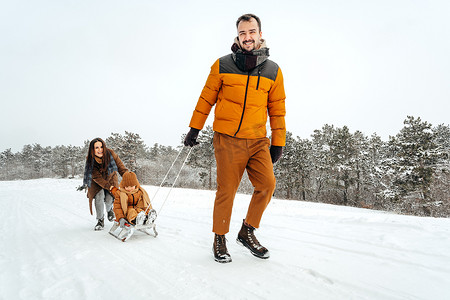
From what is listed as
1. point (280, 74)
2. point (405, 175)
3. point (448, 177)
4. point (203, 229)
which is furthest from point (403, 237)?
point (448, 177)

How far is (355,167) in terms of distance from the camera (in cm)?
3022

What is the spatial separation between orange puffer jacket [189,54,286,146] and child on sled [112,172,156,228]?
1716 mm

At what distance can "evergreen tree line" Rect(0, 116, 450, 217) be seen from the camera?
21062 mm

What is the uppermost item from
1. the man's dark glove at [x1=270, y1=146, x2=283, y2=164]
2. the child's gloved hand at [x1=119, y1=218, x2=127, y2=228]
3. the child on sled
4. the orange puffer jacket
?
the orange puffer jacket

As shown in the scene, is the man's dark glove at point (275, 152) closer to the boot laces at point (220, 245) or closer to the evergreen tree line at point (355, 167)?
the boot laces at point (220, 245)

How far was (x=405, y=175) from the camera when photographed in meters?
21.2

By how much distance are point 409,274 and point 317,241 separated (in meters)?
1.04

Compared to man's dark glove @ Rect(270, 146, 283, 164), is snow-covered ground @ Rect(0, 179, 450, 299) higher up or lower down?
lower down

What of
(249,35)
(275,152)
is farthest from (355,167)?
(249,35)

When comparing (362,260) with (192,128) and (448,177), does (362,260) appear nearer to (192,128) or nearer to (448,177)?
(192,128)

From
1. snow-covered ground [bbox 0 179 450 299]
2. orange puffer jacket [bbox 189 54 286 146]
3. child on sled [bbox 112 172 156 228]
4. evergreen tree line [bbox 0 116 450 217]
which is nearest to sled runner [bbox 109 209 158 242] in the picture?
child on sled [bbox 112 172 156 228]

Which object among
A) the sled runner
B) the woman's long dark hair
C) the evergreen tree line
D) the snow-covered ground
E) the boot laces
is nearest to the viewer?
the snow-covered ground

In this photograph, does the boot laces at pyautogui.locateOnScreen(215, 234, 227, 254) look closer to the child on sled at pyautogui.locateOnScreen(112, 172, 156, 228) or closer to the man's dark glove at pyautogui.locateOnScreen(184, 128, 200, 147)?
the man's dark glove at pyautogui.locateOnScreen(184, 128, 200, 147)

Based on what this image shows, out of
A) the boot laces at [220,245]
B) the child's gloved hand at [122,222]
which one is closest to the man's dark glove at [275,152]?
the boot laces at [220,245]
